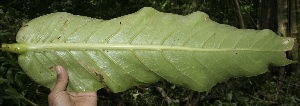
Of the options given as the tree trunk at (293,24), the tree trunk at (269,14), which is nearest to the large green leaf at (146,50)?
the tree trunk at (293,24)

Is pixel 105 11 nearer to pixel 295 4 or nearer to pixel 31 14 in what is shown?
pixel 31 14

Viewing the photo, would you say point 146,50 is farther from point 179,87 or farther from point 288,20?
point 288,20

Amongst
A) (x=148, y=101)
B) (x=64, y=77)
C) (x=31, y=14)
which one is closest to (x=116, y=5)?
(x=31, y=14)

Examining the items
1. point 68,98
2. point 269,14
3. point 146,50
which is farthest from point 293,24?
point 146,50

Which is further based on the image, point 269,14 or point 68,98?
point 269,14

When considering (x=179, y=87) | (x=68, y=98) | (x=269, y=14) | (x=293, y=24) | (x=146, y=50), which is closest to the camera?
(x=146, y=50)

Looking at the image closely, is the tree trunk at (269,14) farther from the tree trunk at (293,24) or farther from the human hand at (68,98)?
the human hand at (68,98)
